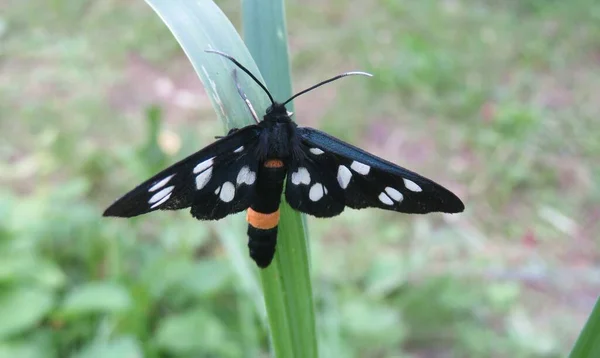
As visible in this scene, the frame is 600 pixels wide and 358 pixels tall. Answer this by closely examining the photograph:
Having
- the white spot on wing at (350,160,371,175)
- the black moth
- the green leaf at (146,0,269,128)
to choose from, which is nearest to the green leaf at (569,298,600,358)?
the black moth

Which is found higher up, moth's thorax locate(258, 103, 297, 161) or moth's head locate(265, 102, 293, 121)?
moth's head locate(265, 102, 293, 121)

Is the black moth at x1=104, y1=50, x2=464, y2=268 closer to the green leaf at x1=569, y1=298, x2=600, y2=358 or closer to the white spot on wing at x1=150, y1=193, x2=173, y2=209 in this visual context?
the white spot on wing at x1=150, y1=193, x2=173, y2=209

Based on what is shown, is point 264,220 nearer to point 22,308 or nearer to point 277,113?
point 277,113

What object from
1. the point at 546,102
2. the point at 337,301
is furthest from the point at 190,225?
the point at 546,102

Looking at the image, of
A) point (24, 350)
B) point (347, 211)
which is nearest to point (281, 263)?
point (24, 350)

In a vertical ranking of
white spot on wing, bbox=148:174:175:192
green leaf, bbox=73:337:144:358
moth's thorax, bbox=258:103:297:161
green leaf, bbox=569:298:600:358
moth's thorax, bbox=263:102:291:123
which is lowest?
green leaf, bbox=569:298:600:358

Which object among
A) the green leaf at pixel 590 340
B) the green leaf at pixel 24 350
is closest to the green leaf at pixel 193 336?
the green leaf at pixel 24 350

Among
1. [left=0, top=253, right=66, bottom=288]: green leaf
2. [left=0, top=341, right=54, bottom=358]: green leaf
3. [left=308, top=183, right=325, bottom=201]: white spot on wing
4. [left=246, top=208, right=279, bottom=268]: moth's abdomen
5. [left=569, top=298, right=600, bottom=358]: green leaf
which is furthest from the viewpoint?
[left=0, top=253, right=66, bottom=288]: green leaf

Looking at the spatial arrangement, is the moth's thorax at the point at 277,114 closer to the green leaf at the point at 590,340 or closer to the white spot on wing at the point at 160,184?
the white spot on wing at the point at 160,184
